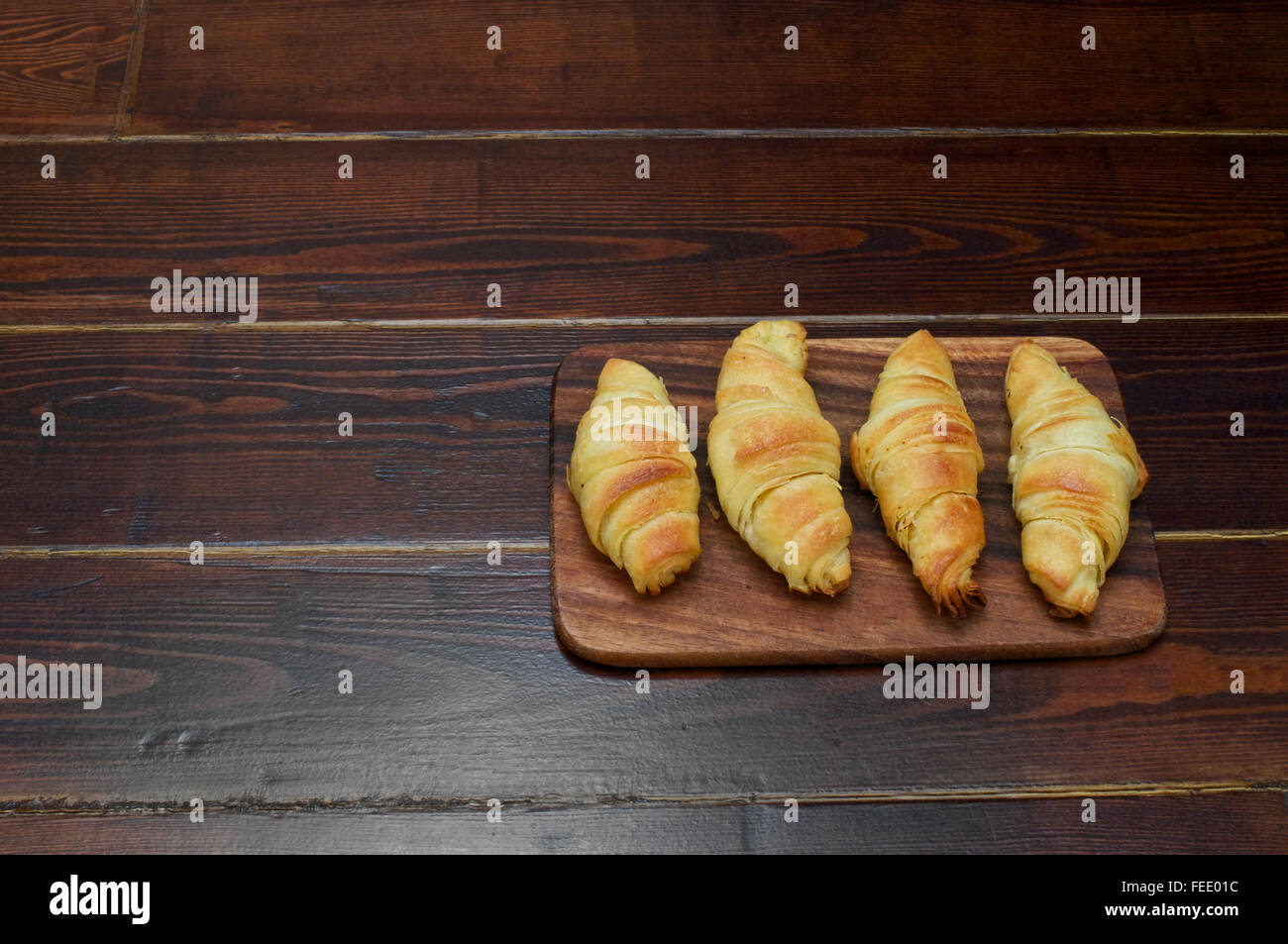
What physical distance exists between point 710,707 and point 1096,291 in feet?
3.19

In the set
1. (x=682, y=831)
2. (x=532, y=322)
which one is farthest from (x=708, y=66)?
(x=682, y=831)

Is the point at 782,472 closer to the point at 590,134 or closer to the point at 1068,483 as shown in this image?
the point at 1068,483

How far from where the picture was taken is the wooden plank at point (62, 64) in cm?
200

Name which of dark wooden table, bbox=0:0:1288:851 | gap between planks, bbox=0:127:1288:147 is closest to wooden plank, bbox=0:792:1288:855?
dark wooden table, bbox=0:0:1288:851

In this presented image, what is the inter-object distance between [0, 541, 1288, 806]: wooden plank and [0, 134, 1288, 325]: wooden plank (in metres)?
0.52

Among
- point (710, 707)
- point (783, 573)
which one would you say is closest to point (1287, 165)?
point (783, 573)

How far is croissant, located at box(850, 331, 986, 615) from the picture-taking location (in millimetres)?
1368

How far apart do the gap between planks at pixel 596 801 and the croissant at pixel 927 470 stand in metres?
0.22

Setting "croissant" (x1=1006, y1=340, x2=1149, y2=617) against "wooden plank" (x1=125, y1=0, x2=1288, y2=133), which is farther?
"wooden plank" (x1=125, y1=0, x2=1288, y2=133)

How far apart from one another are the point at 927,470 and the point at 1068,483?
0.18 metres

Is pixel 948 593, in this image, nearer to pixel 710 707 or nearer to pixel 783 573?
pixel 783 573

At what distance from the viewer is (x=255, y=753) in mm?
1354

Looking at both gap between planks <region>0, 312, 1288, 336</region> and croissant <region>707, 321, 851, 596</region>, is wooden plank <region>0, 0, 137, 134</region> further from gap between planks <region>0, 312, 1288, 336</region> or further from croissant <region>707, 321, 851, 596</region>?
croissant <region>707, 321, 851, 596</region>

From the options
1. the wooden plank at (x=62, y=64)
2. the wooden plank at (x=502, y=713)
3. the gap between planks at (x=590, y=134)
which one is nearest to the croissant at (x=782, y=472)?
the wooden plank at (x=502, y=713)
